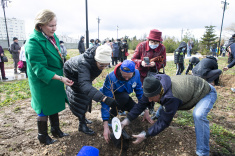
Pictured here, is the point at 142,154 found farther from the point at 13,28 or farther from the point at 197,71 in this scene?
the point at 13,28

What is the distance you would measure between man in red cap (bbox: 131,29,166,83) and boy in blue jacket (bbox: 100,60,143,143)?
59 centimetres

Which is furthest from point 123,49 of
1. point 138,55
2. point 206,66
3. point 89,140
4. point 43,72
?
point 43,72

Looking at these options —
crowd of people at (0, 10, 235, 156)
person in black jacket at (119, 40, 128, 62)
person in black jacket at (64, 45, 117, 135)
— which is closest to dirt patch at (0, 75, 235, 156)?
crowd of people at (0, 10, 235, 156)

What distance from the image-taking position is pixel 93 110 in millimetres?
3781

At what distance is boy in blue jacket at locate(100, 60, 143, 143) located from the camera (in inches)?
88.7

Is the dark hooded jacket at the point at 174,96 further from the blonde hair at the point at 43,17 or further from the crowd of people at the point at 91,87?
the blonde hair at the point at 43,17

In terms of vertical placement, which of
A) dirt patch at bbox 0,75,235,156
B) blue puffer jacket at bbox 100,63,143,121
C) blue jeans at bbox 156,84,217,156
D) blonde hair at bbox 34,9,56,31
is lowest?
dirt patch at bbox 0,75,235,156

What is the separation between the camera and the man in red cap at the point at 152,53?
3045mm

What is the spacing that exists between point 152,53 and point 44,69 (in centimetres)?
211

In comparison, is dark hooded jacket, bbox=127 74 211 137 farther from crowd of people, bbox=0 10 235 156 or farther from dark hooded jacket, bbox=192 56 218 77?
dark hooded jacket, bbox=192 56 218 77

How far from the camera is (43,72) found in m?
1.88

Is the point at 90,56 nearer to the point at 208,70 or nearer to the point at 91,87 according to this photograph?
the point at 91,87

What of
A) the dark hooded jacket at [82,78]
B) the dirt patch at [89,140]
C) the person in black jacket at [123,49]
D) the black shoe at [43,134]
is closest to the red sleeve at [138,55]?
the dirt patch at [89,140]

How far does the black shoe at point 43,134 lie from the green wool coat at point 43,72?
0.20 m
